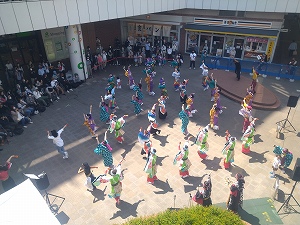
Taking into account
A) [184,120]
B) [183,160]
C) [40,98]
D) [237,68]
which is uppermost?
[237,68]

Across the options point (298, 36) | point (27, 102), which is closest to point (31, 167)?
point (27, 102)

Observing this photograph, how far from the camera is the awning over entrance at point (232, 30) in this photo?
60.6 feet

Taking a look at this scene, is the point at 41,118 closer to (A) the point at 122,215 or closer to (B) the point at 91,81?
(B) the point at 91,81

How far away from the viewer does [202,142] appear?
988 cm

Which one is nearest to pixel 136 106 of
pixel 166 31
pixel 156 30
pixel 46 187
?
pixel 46 187

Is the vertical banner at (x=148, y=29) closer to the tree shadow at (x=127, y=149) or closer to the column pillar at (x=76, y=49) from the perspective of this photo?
the column pillar at (x=76, y=49)

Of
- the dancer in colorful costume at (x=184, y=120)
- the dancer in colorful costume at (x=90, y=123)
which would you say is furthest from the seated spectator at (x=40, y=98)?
the dancer in colorful costume at (x=184, y=120)

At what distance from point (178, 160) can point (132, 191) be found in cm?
199

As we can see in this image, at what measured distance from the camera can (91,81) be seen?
1784 cm

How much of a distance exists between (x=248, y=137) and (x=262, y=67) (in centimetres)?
991

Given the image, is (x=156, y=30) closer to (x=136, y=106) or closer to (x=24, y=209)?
(x=136, y=106)

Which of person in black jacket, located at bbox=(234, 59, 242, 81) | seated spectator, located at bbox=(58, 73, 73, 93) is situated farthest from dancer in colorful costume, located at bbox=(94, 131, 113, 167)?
person in black jacket, located at bbox=(234, 59, 242, 81)

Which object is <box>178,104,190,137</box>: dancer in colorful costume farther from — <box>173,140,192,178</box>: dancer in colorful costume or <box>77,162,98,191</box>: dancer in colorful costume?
<box>77,162,98,191</box>: dancer in colorful costume

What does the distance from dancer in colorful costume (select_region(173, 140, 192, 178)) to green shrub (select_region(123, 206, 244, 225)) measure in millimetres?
2835
